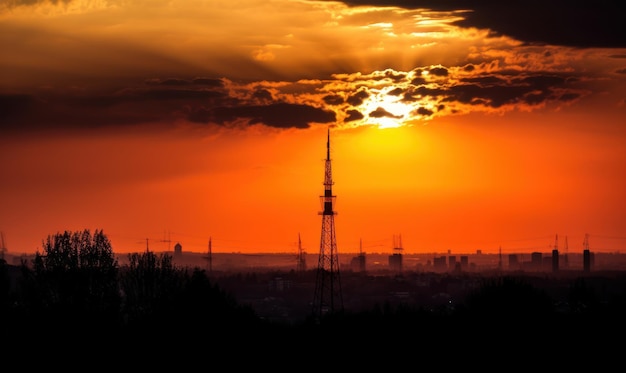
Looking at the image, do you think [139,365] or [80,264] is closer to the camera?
[139,365]

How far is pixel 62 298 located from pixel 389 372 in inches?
1110

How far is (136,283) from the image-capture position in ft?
398

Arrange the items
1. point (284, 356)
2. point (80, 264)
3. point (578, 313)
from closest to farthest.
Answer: point (284, 356)
point (80, 264)
point (578, 313)

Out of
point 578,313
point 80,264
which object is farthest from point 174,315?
point 578,313

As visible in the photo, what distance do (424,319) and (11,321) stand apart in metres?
35.1

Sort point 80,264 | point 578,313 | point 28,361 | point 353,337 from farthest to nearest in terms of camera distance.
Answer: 1. point 578,313
2. point 80,264
3. point 353,337
4. point 28,361

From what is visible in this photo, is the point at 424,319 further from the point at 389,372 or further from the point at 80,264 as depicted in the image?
the point at 80,264

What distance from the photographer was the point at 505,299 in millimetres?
124188

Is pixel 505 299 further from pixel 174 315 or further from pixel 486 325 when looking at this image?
pixel 174 315

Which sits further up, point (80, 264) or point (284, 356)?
point (80, 264)

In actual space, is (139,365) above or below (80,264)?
below

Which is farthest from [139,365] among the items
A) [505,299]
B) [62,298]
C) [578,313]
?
[578,313]

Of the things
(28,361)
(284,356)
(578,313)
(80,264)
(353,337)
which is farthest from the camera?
(578,313)

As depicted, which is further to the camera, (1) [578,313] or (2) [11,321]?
(1) [578,313]
